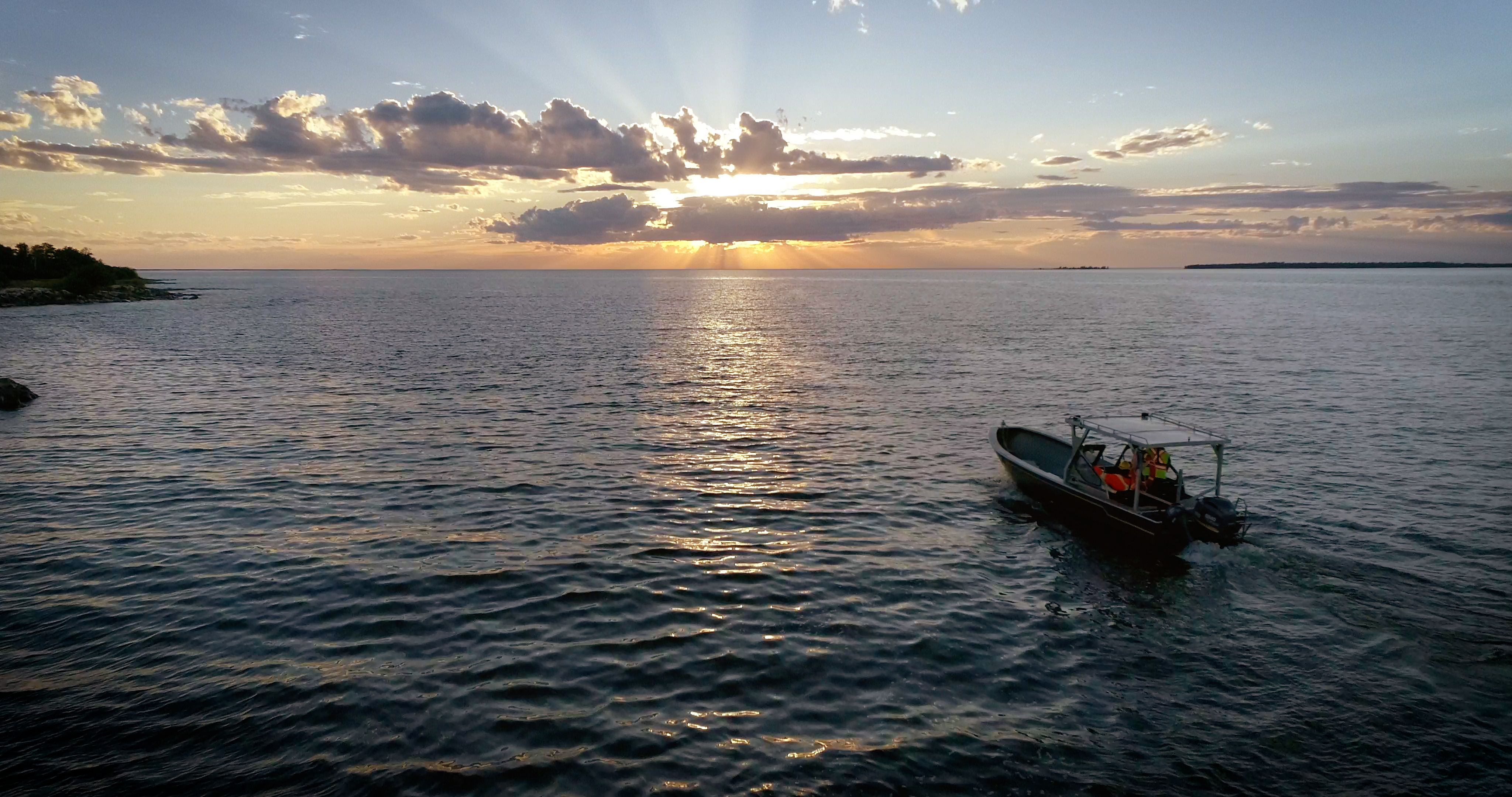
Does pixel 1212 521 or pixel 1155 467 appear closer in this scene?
pixel 1212 521

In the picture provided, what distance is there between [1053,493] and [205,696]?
75.6 feet

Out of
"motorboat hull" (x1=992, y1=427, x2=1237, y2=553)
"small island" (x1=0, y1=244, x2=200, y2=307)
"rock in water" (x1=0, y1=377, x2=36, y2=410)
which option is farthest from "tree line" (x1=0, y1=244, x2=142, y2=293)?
Result: "motorboat hull" (x1=992, y1=427, x2=1237, y2=553)

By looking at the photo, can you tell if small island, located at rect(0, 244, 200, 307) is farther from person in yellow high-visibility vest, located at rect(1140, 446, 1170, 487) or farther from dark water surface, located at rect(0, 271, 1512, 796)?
person in yellow high-visibility vest, located at rect(1140, 446, 1170, 487)

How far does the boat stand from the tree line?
16100cm

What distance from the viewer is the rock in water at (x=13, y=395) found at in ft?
125

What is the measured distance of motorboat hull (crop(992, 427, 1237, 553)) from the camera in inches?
834

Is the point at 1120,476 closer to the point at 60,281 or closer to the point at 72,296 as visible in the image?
the point at 72,296

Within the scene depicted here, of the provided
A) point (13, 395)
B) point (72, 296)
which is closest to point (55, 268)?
point (72, 296)

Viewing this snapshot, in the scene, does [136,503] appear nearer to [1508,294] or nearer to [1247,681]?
[1247,681]

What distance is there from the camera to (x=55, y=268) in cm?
14100

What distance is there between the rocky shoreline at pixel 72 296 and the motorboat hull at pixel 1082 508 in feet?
475

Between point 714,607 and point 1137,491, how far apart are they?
13.0 meters

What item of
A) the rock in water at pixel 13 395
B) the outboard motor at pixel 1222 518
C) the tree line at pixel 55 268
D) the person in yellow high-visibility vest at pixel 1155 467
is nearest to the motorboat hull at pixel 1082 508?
the outboard motor at pixel 1222 518

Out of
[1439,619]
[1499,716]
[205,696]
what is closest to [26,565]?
[205,696]
